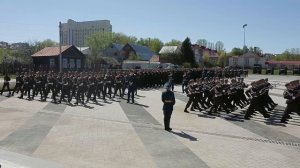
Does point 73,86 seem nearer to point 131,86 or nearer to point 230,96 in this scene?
point 131,86

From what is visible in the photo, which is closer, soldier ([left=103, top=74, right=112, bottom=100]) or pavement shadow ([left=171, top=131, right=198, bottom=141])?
pavement shadow ([left=171, top=131, right=198, bottom=141])

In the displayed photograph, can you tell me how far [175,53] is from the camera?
84.3 metres

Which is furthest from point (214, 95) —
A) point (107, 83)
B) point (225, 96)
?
point (107, 83)

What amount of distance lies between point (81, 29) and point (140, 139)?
10847cm

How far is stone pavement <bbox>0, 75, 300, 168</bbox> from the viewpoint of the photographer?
9.48 m

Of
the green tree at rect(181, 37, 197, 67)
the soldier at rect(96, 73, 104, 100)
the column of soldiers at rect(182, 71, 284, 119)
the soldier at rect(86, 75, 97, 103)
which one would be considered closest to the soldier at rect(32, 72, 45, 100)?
the soldier at rect(86, 75, 97, 103)

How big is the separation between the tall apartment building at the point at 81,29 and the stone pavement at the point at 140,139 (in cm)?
8351

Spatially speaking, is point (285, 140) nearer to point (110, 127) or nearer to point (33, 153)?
point (110, 127)

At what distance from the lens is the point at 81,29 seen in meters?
117

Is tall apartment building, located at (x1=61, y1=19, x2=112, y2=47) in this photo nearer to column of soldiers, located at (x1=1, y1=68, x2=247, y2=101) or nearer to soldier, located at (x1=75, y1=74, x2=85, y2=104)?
column of soldiers, located at (x1=1, y1=68, x2=247, y2=101)

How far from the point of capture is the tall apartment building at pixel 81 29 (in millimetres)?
99281

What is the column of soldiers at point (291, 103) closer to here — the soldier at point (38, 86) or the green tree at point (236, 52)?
the soldier at point (38, 86)

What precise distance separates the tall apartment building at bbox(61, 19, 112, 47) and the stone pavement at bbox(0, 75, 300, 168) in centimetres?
8351

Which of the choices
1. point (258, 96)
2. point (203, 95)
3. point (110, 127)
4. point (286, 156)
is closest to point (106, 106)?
point (203, 95)
